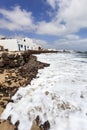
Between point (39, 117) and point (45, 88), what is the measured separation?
1.98 metres

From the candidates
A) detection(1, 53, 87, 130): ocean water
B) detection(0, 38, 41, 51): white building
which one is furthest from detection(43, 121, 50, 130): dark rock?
detection(0, 38, 41, 51): white building

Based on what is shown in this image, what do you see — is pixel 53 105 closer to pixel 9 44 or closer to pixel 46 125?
pixel 46 125

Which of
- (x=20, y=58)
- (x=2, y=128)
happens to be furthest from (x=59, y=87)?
(x=20, y=58)

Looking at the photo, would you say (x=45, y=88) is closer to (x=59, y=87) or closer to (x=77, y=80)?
(x=59, y=87)

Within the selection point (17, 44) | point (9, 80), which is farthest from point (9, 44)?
point (9, 80)

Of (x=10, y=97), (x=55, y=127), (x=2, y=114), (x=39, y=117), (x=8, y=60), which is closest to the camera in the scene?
(x=55, y=127)

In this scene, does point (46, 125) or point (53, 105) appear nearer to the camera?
point (46, 125)

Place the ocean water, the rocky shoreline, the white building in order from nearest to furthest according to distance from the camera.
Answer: the ocean water, the rocky shoreline, the white building

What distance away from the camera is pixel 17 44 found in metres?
46.0

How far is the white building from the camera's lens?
142 ft

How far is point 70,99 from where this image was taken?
620 centimetres

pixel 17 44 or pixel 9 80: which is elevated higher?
pixel 9 80

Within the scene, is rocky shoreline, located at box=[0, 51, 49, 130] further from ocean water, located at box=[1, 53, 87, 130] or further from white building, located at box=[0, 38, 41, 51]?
white building, located at box=[0, 38, 41, 51]

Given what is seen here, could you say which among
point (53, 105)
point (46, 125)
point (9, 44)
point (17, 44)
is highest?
point (53, 105)
